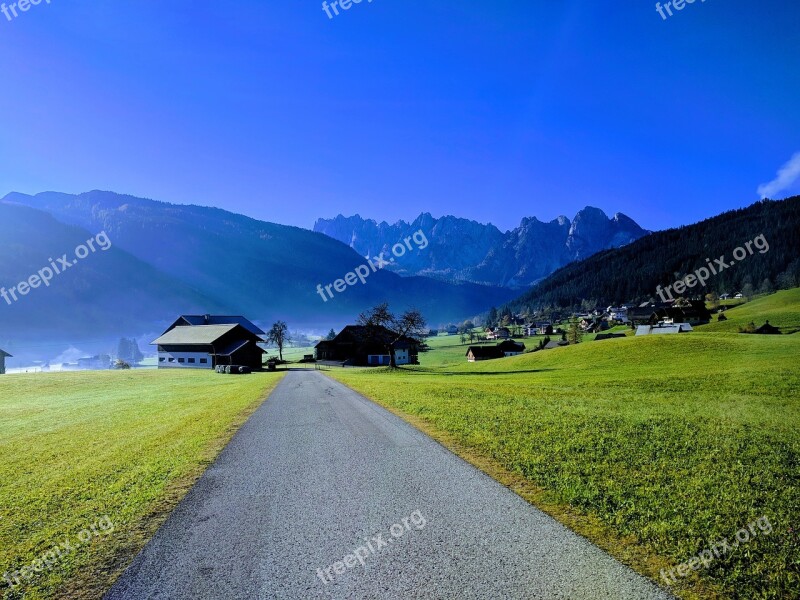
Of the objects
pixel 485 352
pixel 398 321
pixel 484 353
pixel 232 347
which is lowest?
pixel 484 353

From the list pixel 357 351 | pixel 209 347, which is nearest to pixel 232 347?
pixel 209 347

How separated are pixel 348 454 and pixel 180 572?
6.91 m

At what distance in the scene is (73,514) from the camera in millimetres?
8750

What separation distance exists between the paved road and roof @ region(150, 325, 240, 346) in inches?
3381

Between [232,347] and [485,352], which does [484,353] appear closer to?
[485,352]

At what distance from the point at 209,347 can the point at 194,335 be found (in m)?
7.35

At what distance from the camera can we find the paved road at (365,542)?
18.7ft

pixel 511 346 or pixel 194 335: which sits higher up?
pixel 194 335

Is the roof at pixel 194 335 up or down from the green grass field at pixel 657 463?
up

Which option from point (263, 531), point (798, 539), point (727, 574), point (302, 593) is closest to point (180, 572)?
point (263, 531)

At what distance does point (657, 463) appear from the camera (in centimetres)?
1141

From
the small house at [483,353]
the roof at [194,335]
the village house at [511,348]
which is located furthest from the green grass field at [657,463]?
the village house at [511,348]

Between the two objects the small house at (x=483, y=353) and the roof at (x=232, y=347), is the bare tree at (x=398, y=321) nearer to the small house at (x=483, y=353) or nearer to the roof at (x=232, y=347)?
the roof at (x=232, y=347)

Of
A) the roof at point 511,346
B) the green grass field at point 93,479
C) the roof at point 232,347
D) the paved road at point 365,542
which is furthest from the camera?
the roof at point 511,346
